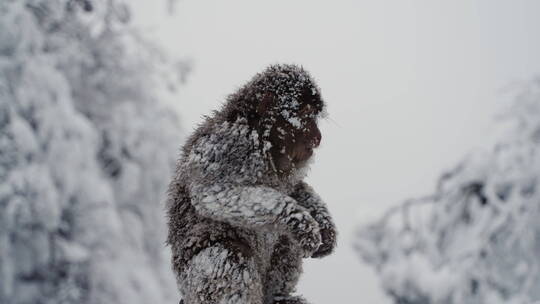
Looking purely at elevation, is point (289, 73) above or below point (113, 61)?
below

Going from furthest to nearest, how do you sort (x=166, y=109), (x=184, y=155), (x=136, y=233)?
(x=166, y=109), (x=136, y=233), (x=184, y=155)

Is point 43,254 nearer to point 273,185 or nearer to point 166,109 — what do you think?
point 166,109

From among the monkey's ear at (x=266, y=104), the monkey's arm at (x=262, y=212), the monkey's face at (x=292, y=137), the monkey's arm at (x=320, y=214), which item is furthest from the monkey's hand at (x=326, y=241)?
the monkey's ear at (x=266, y=104)

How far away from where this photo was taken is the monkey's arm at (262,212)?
1409 millimetres

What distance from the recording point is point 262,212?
1.42 meters

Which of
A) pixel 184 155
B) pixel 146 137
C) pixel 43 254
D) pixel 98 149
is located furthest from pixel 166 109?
pixel 184 155

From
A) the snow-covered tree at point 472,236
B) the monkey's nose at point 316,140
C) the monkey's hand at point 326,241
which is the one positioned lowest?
the monkey's hand at point 326,241

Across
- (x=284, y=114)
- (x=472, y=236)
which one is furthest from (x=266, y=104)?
(x=472, y=236)

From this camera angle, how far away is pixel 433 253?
15.0 ft

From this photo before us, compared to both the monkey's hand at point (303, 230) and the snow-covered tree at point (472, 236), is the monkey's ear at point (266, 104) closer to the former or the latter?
the monkey's hand at point (303, 230)

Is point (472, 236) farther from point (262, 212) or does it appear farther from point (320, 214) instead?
point (262, 212)

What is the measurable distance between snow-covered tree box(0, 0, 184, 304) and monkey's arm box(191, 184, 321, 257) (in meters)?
2.08

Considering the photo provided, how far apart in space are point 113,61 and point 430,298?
3.91m

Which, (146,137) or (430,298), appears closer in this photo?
(430,298)
